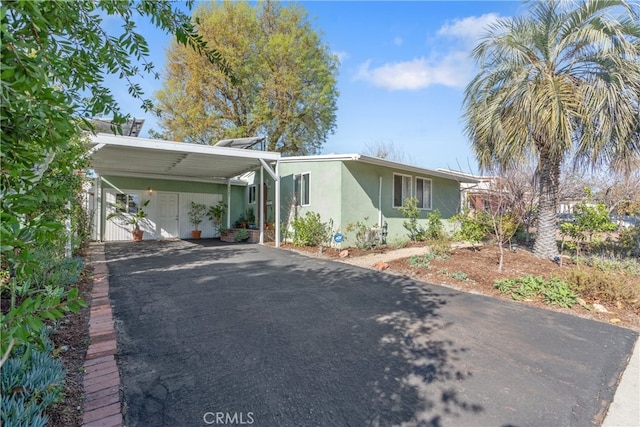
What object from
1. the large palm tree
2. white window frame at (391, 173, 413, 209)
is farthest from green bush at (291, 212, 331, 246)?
the large palm tree

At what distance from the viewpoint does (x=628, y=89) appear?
21.7ft

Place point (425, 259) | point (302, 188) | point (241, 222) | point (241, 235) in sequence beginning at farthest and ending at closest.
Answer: point (241, 222), point (241, 235), point (302, 188), point (425, 259)

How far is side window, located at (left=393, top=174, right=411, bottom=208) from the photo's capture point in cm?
1189

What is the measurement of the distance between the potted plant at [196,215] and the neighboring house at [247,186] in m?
0.24

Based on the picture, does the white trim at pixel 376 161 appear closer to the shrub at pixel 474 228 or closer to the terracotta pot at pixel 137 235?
the shrub at pixel 474 228

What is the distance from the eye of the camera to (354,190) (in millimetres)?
10430

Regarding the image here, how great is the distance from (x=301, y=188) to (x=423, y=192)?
17.1ft

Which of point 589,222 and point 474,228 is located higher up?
point 589,222

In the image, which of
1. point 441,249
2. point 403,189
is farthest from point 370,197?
point 441,249

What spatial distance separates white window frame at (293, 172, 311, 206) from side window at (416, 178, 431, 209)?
4.66 metres

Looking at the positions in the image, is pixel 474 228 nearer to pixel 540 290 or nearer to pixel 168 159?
pixel 540 290

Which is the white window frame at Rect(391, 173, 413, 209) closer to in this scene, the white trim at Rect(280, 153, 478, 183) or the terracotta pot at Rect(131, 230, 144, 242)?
the white trim at Rect(280, 153, 478, 183)

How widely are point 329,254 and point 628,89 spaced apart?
773cm

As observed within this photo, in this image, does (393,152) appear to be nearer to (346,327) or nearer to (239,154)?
(239,154)
